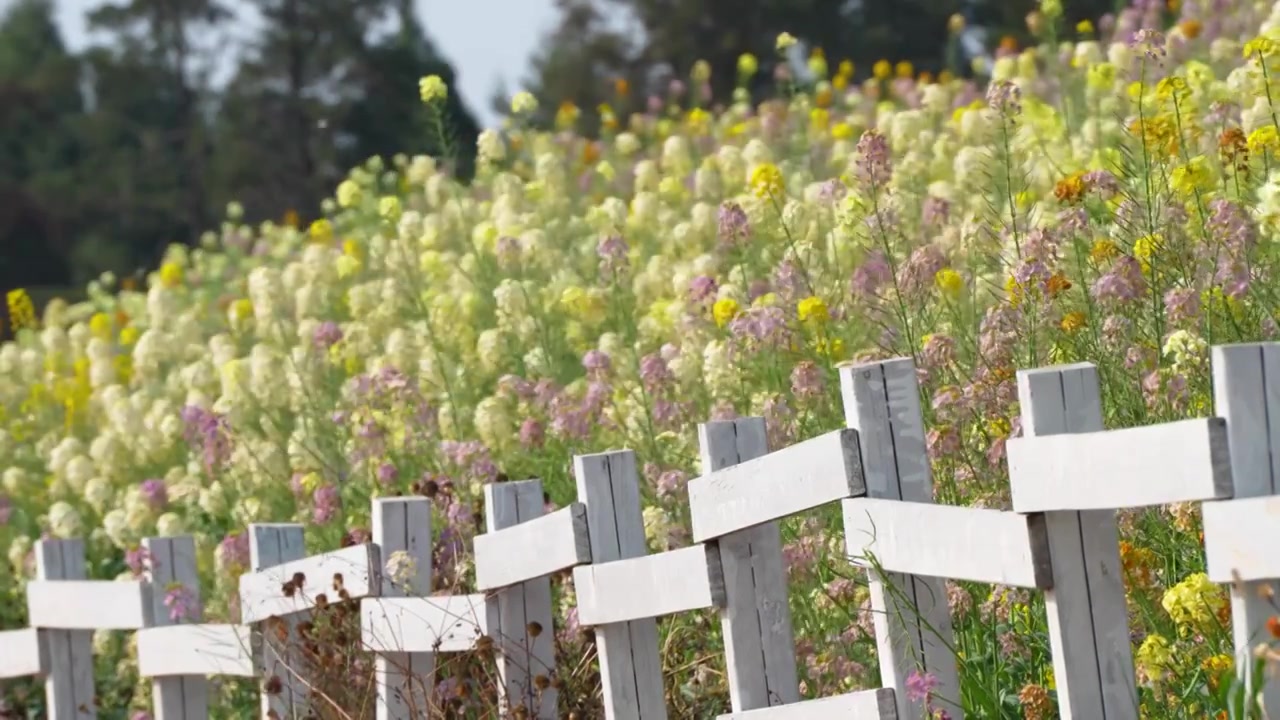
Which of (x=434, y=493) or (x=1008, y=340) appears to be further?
(x=434, y=493)

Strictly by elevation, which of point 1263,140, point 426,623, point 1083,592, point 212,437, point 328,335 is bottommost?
point 1083,592

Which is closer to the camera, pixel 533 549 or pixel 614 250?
pixel 533 549

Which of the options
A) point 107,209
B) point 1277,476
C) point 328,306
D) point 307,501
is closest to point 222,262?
point 328,306

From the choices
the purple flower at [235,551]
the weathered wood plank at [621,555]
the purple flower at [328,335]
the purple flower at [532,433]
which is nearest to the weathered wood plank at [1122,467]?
the weathered wood plank at [621,555]

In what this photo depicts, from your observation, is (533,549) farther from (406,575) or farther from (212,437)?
(212,437)

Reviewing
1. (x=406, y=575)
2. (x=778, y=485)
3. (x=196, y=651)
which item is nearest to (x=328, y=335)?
(x=196, y=651)

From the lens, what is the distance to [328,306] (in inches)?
370

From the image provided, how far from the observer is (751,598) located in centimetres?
374

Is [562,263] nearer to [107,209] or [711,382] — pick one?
[711,382]

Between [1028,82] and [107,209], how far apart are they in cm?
2667

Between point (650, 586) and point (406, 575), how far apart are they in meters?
0.99

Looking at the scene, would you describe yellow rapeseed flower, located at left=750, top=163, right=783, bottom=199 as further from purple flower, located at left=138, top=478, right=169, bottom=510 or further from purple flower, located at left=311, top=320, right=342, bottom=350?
purple flower, located at left=138, top=478, right=169, bottom=510

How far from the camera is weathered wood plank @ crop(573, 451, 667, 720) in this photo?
4.07 meters

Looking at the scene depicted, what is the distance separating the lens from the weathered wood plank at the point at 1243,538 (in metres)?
2.60
